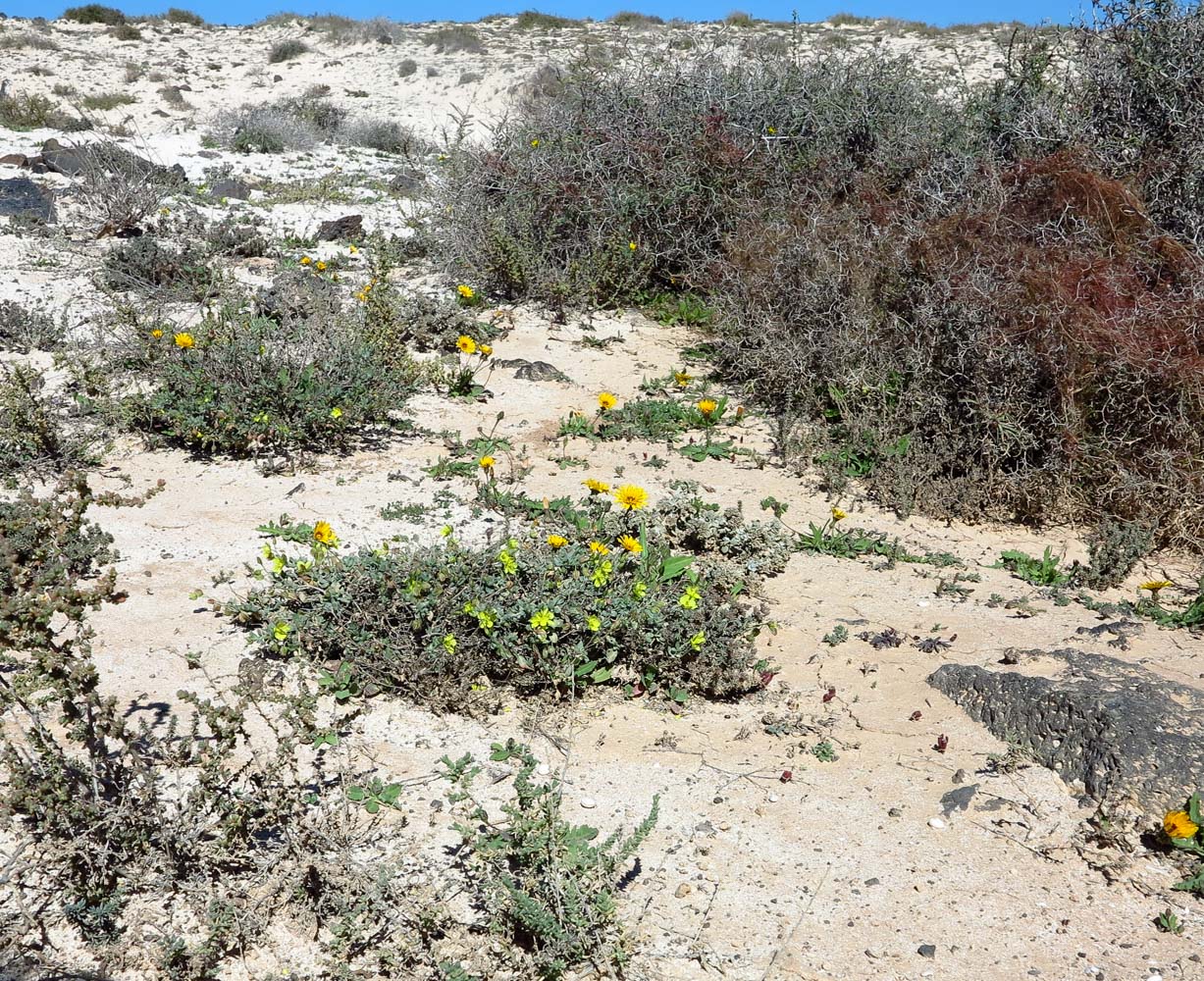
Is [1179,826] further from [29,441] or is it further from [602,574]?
[29,441]

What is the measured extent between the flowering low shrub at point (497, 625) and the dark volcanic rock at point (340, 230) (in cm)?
619

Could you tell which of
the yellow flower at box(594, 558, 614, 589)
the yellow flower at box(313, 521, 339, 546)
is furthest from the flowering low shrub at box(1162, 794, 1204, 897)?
the yellow flower at box(313, 521, 339, 546)

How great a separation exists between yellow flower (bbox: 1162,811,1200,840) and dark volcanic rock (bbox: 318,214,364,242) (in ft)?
27.3

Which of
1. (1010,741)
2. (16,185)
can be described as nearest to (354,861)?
(1010,741)

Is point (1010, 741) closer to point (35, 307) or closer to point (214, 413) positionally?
point (214, 413)

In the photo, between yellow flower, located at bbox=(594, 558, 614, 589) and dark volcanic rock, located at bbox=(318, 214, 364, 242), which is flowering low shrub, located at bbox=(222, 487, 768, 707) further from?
dark volcanic rock, located at bbox=(318, 214, 364, 242)

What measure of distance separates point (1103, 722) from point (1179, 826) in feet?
1.43

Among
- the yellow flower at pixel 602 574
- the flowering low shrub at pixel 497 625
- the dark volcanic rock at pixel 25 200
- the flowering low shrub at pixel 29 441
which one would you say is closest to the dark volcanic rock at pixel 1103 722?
the flowering low shrub at pixel 497 625

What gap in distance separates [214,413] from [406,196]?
6.34m

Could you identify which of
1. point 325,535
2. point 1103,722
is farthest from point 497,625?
point 1103,722

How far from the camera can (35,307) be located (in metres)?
7.03

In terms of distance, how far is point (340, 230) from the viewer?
30.4 feet

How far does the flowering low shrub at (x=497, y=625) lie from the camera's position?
339 cm

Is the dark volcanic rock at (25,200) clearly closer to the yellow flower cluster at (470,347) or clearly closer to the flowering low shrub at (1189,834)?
the yellow flower cluster at (470,347)
